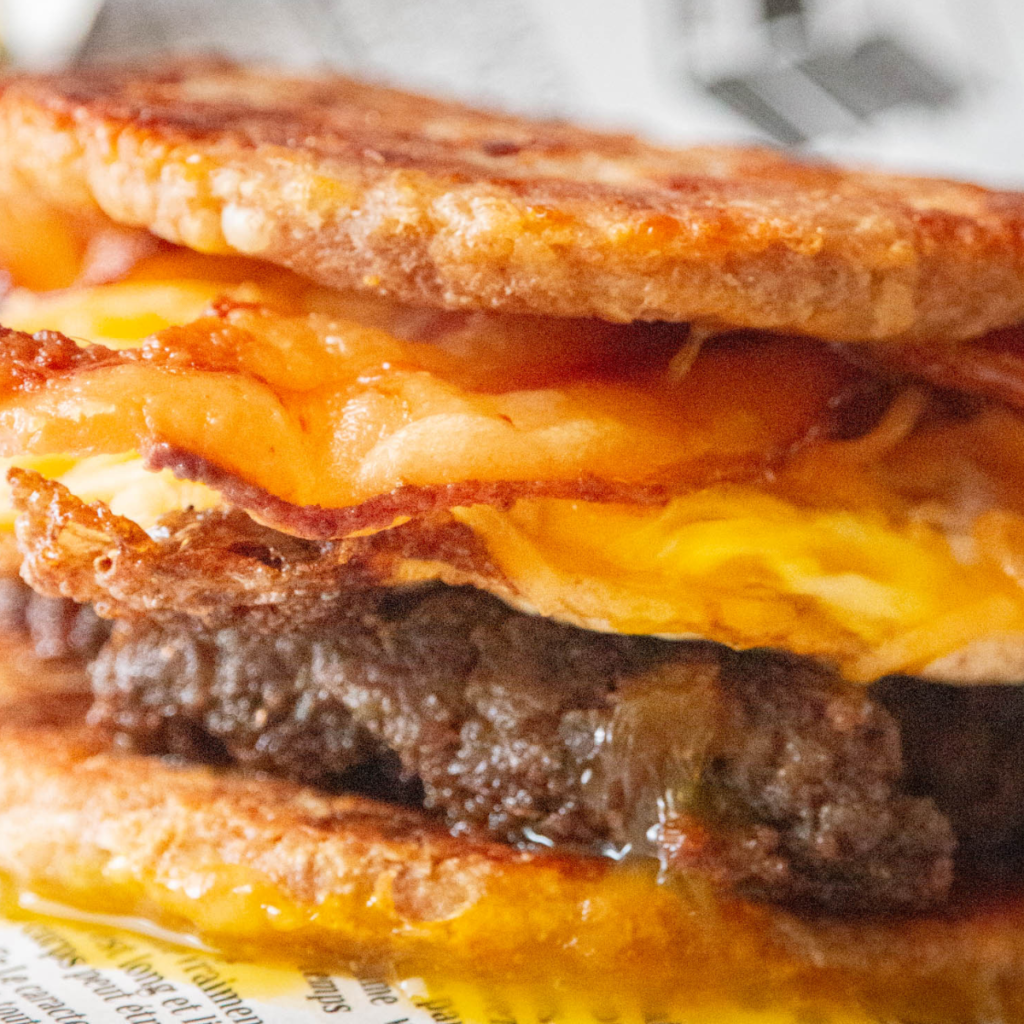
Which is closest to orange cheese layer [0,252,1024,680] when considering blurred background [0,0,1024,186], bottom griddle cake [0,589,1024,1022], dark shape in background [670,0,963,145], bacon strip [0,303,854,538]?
bacon strip [0,303,854,538]

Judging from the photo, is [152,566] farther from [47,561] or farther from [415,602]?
[415,602]

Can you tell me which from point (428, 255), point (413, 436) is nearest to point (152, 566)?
point (413, 436)

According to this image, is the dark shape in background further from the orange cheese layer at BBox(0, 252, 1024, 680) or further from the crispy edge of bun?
the crispy edge of bun

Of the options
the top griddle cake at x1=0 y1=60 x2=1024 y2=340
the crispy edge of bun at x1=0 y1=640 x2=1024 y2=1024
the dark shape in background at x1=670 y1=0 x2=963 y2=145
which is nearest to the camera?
the top griddle cake at x1=0 y1=60 x2=1024 y2=340

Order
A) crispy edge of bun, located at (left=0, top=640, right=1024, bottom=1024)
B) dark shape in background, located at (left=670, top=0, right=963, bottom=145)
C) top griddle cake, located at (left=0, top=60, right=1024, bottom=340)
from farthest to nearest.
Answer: dark shape in background, located at (left=670, top=0, right=963, bottom=145)
crispy edge of bun, located at (left=0, top=640, right=1024, bottom=1024)
top griddle cake, located at (left=0, top=60, right=1024, bottom=340)

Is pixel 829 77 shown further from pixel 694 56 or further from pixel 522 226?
pixel 522 226

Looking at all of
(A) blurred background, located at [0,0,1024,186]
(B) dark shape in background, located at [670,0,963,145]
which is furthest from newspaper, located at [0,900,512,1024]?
(B) dark shape in background, located at [670,0,963,145]

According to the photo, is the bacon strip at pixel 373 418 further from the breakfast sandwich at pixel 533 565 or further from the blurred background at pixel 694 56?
the blurred background at pixel 694 56

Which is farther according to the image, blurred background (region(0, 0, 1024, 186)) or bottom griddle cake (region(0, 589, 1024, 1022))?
blurred background (region(0, 0, 1024, 186))

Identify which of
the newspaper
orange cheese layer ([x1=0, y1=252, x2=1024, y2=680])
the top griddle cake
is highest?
the top griddle cake

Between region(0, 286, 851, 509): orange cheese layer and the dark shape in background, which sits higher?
the dark shape in background
